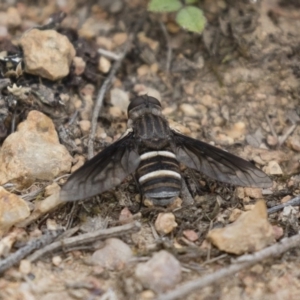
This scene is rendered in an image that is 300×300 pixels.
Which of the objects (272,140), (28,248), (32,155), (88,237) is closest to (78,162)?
(32,155)

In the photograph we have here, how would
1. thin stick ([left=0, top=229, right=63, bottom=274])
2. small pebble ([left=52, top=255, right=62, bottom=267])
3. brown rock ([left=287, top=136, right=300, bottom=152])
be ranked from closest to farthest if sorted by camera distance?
1. thin stick ([left=0, top=229, right=63, bottom=274])
2. small pebble ([left=52, top=255, right=62, bottom=267])
3. brown rock ([left=287, top=136, right=300, bottom=152])

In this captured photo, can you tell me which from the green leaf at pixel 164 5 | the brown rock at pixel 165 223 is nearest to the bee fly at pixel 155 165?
the brown rock at pixel 165 223

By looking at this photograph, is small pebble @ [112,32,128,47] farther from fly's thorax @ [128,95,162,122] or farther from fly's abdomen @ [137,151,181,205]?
fly's abdomen @ [137,151,181,205]

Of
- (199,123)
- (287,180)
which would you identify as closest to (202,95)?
(199,123)

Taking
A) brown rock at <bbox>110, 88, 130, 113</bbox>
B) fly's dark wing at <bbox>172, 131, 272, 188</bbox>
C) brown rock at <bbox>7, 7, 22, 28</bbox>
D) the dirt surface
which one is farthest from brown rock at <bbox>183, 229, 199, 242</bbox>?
brown rock at <bbox>7, 7, 22, 28</bbox>

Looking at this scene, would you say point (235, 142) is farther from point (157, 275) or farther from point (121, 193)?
point (157, 275)

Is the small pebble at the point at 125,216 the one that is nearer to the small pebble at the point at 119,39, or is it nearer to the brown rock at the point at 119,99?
the brown rock at the point at 119,99
